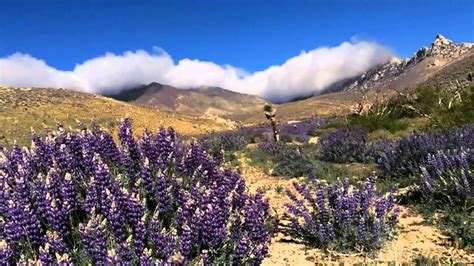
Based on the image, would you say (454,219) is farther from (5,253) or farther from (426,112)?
(426,112)

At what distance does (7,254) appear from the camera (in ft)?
12.0

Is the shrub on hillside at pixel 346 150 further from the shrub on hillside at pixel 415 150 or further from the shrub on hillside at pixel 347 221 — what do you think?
the shrub on hillside at pixel 347 221

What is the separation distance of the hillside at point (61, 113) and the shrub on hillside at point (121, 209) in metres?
35.4

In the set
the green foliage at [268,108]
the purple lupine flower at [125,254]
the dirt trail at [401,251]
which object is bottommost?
the dirt trail at [401,251]

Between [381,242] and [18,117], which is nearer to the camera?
[381,242]

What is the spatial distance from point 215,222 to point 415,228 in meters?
3.43

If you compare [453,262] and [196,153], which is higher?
[196,153]

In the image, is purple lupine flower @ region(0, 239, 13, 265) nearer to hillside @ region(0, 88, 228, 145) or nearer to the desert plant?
the desert plant

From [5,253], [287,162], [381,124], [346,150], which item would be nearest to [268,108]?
[381,124]

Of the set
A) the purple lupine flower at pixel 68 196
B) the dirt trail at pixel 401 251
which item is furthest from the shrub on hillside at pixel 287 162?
the purple lupine flower at pixel 68 196

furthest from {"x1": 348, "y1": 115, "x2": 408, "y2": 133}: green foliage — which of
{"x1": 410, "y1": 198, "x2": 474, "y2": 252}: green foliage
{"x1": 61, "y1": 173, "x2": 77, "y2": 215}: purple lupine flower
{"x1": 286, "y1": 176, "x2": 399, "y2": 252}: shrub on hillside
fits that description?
{"x1": 61, "y1": 173, "x2": 77, "y2": 215}: purple lupine flower

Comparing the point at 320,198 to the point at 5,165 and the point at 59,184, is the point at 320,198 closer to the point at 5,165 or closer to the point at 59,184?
the point at 59,184

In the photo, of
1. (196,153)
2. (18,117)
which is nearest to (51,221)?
(196,153)

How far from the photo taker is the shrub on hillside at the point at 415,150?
28.8 ft
